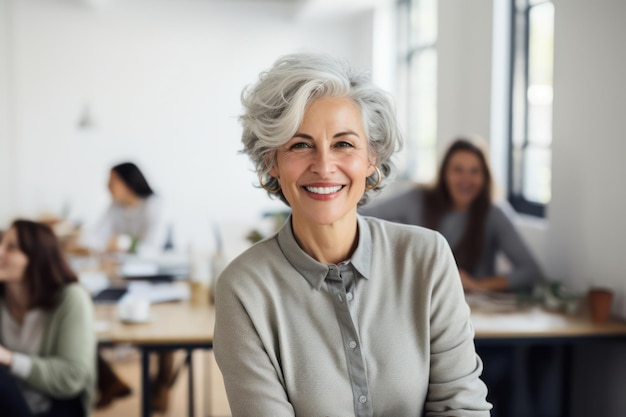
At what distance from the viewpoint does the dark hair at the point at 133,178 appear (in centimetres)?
507

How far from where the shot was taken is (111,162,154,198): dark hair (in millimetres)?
5074

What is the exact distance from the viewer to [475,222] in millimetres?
3754

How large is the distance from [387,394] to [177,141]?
7.21m

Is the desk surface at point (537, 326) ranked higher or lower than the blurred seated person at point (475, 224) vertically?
lower

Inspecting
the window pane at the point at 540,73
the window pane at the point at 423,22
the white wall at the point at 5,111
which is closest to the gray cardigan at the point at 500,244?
the window pane at the point at 540,73

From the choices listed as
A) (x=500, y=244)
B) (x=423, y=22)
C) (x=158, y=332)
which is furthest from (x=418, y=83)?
(x=158, y=332)

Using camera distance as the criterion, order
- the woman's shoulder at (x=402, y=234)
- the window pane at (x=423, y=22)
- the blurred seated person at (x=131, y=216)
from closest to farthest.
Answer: the woman's shoulder at (x=402, y=234)
the blurred seated person at (x=131, y=216)
the window pane at (x=423, y=22)

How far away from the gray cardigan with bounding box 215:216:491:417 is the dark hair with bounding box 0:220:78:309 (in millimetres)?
1516

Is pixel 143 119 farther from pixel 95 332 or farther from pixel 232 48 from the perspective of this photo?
pixel 95 332

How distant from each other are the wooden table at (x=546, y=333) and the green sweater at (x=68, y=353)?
56.4 inches

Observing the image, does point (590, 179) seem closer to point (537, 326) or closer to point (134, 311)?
point (537, 326)

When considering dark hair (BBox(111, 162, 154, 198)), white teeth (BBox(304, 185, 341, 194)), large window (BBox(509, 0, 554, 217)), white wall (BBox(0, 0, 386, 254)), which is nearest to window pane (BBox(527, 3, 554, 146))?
large window (BBox(509, 0, 554, 217))

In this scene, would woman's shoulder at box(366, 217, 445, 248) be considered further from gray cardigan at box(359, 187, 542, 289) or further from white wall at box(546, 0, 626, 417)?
gray cardigan at box(359, 187, 542, 289)

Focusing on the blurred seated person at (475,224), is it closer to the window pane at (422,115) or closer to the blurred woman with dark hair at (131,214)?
the blurred woman with dark hair at (131,214)
